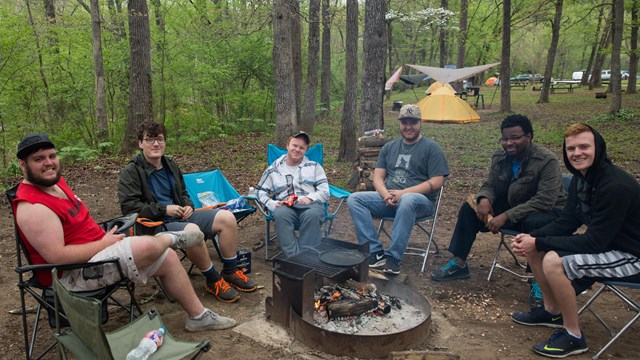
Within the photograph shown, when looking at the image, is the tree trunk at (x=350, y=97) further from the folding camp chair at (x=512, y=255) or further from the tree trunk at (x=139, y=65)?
the folding camp chair at (x=512, y=255)

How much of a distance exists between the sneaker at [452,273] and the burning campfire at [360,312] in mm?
629

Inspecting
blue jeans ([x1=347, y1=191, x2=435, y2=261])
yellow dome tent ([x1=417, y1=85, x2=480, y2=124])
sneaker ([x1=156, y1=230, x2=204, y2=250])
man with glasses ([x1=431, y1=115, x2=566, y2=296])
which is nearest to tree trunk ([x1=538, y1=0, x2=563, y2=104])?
yellow dome tent ([x1=417, y1=85, x2=480, y2=124])

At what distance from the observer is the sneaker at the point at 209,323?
2.72 meters

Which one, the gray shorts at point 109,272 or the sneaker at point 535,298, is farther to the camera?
the sneaker at point 535,298

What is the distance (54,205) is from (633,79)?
1908cm

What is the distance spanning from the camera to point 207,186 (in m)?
A: 4.25

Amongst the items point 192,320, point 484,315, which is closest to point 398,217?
point 484,315

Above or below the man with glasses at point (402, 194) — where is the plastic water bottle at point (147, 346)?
below

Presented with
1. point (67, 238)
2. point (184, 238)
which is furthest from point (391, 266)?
point (67, 238)

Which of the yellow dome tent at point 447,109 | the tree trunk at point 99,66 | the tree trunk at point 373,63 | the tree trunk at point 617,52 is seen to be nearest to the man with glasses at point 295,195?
the tree trunk at point 373,63

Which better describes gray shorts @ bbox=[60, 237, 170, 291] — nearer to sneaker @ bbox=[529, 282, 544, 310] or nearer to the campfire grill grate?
the campfire grill grate

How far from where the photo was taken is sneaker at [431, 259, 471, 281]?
11.6 feet

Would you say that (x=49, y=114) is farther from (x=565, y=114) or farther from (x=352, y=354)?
(x=565, y=114)

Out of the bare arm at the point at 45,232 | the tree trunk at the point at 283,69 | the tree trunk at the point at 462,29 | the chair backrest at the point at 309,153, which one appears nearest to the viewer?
the bare arm at the point at 45,232
